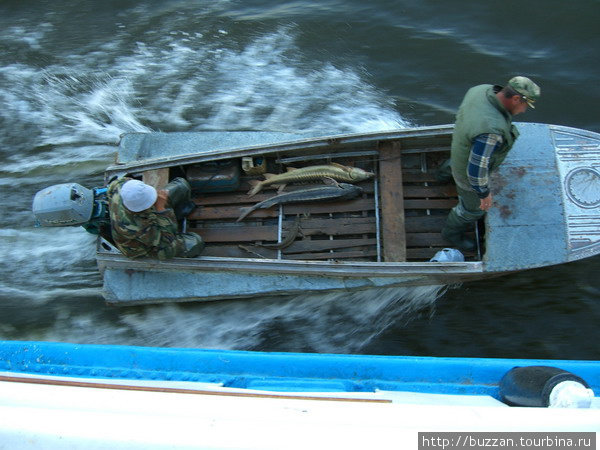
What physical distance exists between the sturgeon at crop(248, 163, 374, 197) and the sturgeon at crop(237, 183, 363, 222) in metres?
0.11

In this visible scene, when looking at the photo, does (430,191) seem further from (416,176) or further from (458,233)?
(458,233)

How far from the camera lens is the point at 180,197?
580 centimetres

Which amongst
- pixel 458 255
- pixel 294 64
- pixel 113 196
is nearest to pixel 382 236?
pixel 458 255

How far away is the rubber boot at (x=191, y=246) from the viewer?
5.41m

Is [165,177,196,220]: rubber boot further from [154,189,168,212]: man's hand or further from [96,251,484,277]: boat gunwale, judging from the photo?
[96,251,484,277]: boat gunwale

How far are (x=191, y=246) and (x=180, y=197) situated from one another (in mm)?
692

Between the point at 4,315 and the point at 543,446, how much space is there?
694cm

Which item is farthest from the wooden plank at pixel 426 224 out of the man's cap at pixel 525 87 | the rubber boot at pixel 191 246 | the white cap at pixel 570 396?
the white cap at pixel 570 396

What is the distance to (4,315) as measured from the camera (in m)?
6.94

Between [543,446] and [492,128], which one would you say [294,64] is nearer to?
[492,128]

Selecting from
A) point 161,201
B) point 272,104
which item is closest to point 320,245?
point 161,201

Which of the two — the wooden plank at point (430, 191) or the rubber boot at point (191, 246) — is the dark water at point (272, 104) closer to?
the rubber boot at point (191, 246)

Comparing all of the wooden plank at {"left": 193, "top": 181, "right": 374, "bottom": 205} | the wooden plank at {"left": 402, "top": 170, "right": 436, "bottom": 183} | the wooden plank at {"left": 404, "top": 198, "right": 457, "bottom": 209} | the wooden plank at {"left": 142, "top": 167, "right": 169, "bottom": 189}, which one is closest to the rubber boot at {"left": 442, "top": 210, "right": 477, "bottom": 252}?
the wooden plank at {"left": 404, "top": 198, "right": 457, "bottom": 209}

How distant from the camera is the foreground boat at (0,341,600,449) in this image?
3.01 m
